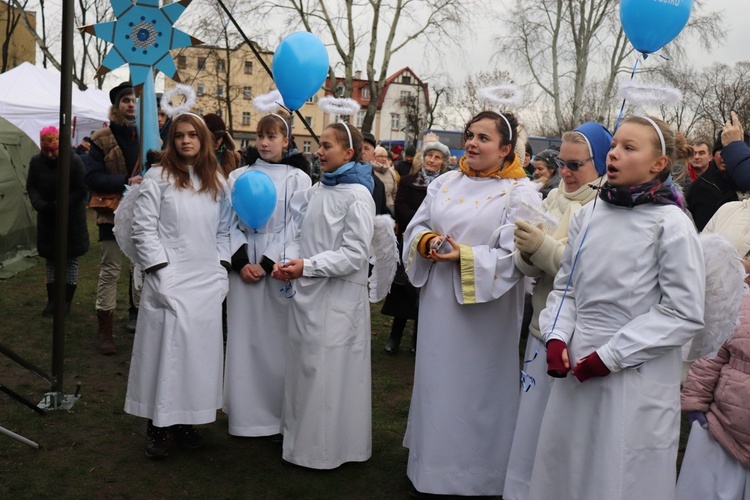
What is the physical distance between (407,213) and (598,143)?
12.9 feet

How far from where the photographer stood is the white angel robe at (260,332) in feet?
15.7

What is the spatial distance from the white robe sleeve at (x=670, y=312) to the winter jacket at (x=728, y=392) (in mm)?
801

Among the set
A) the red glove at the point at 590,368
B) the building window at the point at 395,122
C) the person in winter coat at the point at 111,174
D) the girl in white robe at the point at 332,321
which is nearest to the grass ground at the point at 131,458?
the girl in white robe at the point at 332,321

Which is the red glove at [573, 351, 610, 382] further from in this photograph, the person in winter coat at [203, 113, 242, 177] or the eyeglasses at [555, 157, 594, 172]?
the person in winter coat at [203, 113, 242, 177]

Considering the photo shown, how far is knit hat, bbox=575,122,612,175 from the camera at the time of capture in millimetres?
3688

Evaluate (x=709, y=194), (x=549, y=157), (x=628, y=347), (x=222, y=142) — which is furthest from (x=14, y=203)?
(x=628, y=347)

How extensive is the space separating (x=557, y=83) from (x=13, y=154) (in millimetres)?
23256

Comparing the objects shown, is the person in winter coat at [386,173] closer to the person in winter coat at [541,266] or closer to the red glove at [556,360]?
the person in winter coat at [541,266]

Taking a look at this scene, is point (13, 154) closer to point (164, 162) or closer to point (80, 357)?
point (80, 357)

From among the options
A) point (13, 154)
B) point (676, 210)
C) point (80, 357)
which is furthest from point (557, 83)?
point (676, 210)

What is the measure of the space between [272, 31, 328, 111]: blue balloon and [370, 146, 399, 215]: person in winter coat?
4.40 meters

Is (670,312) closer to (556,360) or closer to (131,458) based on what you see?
(556,360)

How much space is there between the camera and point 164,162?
4.49 m

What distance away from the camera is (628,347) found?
2756 millimetres
